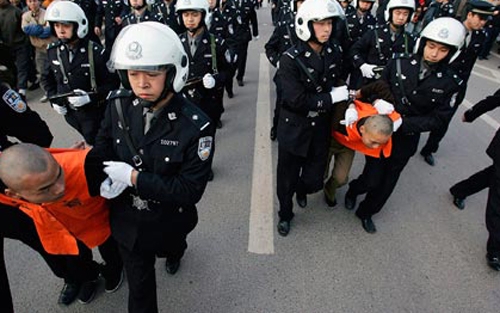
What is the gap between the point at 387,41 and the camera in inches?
166

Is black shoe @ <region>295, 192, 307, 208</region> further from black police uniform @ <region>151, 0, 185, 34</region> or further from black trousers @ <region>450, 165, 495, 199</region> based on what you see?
black police uniform @ <region>151, 0, 185, 34</region>

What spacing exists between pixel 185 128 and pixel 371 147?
62.7 inches

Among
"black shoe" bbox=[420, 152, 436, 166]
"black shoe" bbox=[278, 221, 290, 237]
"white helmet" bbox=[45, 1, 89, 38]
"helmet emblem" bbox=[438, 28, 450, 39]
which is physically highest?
"helmet emblem" bbox=[438, 28, 450, 39]

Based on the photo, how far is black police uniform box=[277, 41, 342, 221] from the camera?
2594 mm

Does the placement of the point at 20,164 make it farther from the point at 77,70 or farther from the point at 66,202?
the point at 77,70

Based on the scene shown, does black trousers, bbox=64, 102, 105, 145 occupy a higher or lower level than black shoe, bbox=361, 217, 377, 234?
higher

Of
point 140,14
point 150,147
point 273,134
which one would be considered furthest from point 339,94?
point 140,14

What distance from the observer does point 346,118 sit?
2.68 metres

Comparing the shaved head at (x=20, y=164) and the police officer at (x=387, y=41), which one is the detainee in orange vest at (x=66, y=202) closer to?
the shaved head at (x=20, y=164)

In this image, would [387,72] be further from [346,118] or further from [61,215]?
[61,215]

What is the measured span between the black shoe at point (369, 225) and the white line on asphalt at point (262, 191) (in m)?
0.95

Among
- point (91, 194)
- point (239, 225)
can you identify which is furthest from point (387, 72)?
point (91, 194)

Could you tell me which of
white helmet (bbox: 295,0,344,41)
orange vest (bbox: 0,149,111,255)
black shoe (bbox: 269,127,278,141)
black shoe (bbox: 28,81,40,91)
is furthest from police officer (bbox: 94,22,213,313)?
black shoe (bbox: 28,81,40,91)

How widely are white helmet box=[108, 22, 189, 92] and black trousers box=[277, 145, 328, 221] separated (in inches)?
57.8
